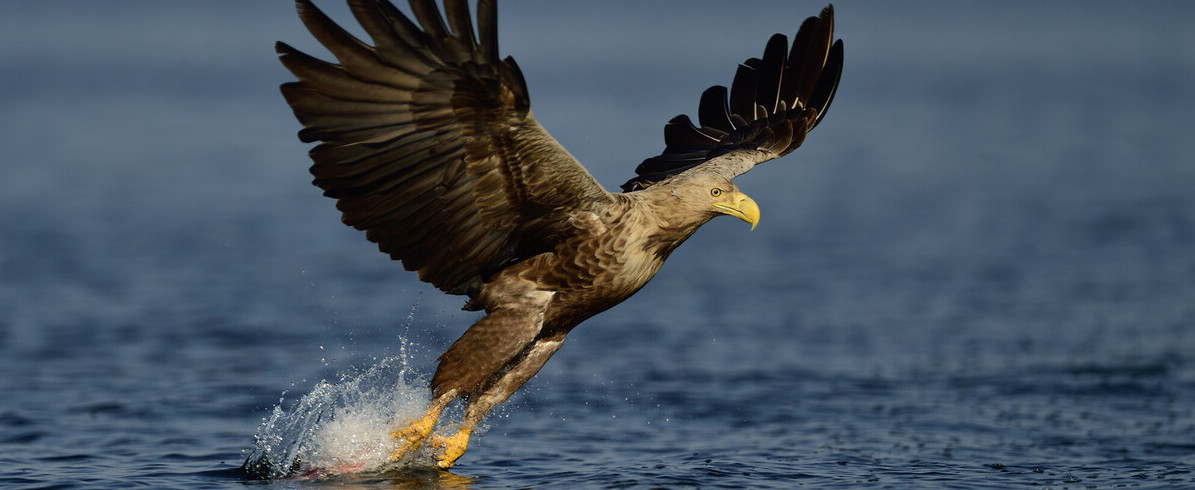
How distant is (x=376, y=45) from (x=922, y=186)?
14.2m

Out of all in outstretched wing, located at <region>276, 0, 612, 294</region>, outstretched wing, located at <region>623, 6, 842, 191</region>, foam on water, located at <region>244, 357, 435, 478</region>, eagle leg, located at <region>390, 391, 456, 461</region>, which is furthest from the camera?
outstretched wing, located at <region>623, 6, 842, 191</region>

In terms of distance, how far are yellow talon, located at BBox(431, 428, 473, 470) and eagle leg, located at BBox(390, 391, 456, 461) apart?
11 centimetres

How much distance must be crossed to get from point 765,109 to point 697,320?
11.5 ft

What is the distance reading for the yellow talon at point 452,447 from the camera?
701 cm

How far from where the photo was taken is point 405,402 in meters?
7.23

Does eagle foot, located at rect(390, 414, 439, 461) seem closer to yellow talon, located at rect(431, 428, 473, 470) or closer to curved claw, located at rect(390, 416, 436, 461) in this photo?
curved claw, located at rect(390, 416, 436, 461)

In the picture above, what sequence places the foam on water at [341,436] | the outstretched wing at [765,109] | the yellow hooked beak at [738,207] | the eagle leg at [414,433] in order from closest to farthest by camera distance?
the yellow hooked beak at [738,207] → the eagle leg at [414,433] → the foam on water at [341,436] → the outstretched wing at [765,109]

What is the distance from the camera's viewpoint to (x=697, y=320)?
1148 centimetres

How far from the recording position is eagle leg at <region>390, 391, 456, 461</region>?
688 centimetres

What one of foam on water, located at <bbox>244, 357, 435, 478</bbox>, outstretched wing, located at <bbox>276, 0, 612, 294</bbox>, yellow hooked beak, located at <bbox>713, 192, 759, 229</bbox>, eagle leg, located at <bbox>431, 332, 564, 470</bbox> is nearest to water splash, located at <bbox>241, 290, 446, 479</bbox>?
foam on water, located at <bbox>244, 357, 435, 478</bbox>

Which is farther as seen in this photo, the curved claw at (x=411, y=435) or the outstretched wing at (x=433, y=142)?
the curved claw at (x=411, y=435)

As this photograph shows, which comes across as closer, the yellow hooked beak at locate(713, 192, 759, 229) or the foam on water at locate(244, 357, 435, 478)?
the yellow hooked beak at locate(713, 192, 759, 229)

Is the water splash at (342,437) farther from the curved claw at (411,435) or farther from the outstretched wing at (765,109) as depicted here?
the outstretched wing at (765,109)

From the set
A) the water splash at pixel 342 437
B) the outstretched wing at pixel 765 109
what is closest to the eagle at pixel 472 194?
the water splash at pixel 342 437
